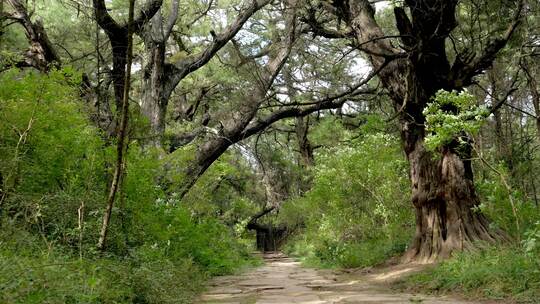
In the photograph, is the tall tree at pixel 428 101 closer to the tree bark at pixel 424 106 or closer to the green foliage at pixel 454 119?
the tree bark at pixel 424 106

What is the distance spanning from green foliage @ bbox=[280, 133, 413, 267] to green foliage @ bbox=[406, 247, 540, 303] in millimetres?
3194

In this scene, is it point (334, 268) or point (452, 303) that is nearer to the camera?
point (452, 303)

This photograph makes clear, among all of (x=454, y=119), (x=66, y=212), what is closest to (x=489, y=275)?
(x=454, y=119)

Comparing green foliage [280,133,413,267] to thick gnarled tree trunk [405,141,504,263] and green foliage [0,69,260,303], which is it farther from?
green foliage [0,69,260,303]

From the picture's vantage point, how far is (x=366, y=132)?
40.2ft

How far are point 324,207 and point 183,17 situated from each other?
23.2 ft

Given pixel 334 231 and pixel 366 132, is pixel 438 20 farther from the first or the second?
pixel 334 231

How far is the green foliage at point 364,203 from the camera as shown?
1075cm

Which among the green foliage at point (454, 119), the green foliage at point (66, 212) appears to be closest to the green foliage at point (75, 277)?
the green foliage at point (66, 212)

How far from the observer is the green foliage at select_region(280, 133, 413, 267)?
10750mm

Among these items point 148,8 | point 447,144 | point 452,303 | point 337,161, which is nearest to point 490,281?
point 452,303

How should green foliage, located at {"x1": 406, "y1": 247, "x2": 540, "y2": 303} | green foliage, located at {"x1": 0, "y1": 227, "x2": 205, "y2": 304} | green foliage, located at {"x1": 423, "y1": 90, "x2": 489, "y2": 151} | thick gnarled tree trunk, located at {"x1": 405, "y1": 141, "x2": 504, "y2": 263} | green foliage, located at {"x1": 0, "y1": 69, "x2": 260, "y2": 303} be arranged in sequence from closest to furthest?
green foliage, located at {"x1": 0, "y1": 227, "x2": 205, "y2": 304} → green foliage, located at {"x1": 0, "y1": 69, "x2": 260, "y2": 303} → green foliage, located at {"x1": 406, "y1": 247, "x2": 540, "y2": 303} → green foliage, located at {"x1": 423, "y1": 90, "x2": 489, "y2": 151} → thick gnarled tree trunk, located at {"x1": 405, "y1": 141, "x2": 504, "y2": 263}

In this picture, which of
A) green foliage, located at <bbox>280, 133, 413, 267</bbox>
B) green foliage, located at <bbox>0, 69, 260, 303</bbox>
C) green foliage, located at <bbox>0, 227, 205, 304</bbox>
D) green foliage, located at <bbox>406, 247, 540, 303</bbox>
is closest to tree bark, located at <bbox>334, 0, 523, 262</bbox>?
green foliage, located at <bbox>406, 247, 540, 303</bbox>

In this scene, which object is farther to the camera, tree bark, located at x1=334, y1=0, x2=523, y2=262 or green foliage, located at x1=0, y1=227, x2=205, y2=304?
tree bark, located at x1=334, y1=0, x2=523, y2=262
